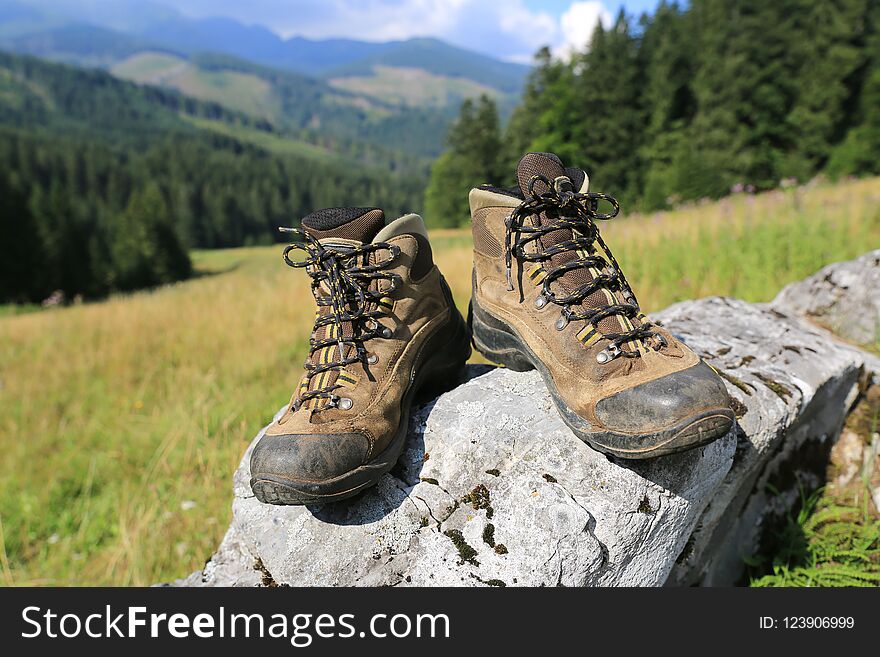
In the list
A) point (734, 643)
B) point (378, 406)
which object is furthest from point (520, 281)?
point (734, 643)

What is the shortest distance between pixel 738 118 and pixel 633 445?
37.0 meters

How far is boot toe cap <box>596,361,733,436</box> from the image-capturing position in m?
1.53

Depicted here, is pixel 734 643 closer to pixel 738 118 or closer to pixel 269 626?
pixel 269 626

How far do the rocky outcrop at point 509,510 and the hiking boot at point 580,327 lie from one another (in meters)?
0.18

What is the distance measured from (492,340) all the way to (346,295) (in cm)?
70

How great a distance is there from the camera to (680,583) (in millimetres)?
2191

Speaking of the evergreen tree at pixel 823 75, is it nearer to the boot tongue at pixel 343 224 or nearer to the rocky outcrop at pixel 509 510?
the rocky outcrop at pixel 509 510

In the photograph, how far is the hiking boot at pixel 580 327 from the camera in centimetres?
157

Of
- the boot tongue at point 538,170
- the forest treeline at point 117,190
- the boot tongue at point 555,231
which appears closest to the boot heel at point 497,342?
the boot tongue at point 555,231

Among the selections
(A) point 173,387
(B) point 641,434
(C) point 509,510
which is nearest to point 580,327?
(B) point 641,434

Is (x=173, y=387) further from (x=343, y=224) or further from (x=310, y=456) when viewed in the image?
(x=310, y=456)

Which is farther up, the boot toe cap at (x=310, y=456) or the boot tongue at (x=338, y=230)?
the boot tongue at (x=338, y=230)

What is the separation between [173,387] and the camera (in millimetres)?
5078

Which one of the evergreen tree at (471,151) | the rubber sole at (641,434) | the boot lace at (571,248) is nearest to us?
the rubber sole at (641,434)
